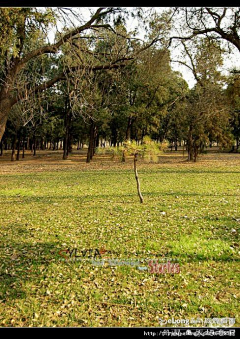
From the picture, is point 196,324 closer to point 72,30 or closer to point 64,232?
point 64,232

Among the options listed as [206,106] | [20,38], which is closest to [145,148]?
[20,38]

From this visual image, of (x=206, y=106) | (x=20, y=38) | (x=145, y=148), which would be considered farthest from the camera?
(x=206, y=106)

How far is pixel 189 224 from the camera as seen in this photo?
24.0 feet

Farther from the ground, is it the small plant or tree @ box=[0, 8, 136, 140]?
tree @ box=[0, 8, 136, 140]

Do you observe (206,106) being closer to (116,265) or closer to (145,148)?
(145,148)

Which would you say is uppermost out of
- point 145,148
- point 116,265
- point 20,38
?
point 20,38

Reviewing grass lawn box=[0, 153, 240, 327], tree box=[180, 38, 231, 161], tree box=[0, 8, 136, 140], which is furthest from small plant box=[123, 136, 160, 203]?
tree box=[180, 38, 231, 161]

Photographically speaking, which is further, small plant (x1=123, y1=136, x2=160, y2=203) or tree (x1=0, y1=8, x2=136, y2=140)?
small plant (x1=123, y1=136, x2=160, y2=203)

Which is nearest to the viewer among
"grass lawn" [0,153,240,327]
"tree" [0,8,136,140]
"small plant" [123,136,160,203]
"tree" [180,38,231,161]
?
"grass lawn" [0,153,240,327]

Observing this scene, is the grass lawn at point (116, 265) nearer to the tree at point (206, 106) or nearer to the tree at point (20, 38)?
the tree at point (20, 38)

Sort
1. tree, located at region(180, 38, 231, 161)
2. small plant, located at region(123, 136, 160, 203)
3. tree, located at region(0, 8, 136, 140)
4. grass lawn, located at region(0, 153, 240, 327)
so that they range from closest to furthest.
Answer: grass lawn, located at region(0, 153, 240, 327) → tree, located at region(0, 8, 136, 140) → small plant, located at region(123, 136, 160, 203) → tree, located at region(180, 38, 231, 161)

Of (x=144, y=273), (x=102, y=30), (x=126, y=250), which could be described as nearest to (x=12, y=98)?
(x=102, y=30)

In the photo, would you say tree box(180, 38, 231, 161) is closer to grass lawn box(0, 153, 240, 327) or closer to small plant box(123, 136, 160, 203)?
small plant box(123, 136, 160, 203)

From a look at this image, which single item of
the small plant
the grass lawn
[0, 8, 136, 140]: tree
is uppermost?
[0, 8, 136, 140]: tree
